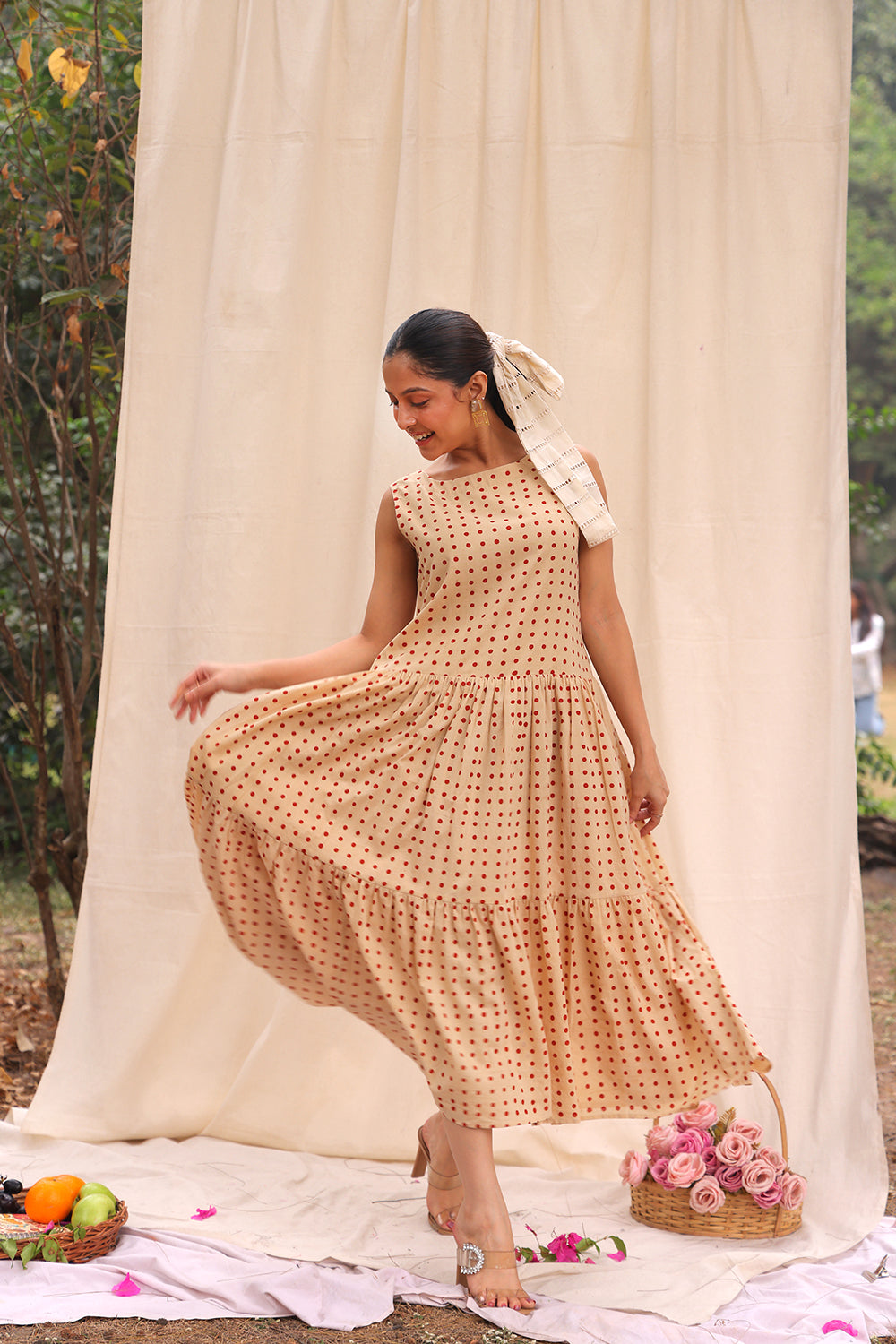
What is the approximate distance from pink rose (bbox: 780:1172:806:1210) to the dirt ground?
30 centimetres

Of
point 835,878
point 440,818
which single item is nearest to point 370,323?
point 440,818

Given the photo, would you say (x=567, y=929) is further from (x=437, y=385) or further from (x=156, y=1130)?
(x=156, y=1130)

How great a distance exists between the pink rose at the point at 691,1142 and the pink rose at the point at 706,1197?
78mm

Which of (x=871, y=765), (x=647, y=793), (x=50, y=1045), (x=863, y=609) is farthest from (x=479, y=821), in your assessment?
(x=863, y=609)

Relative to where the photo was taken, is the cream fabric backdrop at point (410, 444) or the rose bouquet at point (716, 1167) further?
the cream fabric backdrop at point (410, 444)

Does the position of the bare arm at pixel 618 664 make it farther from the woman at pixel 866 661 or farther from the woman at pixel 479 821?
the woman at pixel 866 661

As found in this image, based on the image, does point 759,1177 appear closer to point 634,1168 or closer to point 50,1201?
point 634,1168

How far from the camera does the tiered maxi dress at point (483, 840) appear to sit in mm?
2102

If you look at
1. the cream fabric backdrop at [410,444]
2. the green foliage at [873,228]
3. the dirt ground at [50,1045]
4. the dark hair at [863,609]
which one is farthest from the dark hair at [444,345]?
the green foliage at [873,228]

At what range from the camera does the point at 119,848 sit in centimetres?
295

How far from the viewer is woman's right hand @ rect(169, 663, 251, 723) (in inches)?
82.2

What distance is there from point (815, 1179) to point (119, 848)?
5.41ft

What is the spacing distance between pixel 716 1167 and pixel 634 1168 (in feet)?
0.51

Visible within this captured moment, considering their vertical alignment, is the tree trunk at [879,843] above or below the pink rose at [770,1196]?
above
